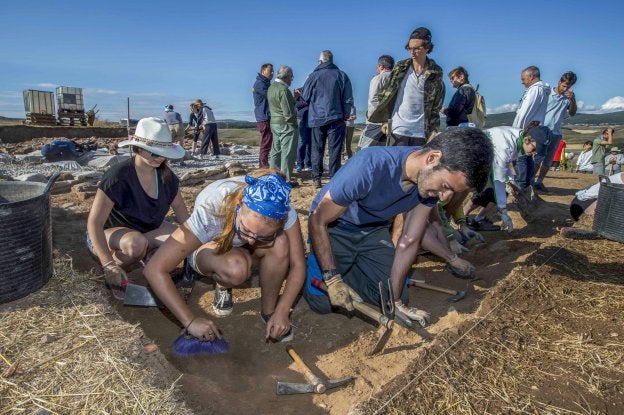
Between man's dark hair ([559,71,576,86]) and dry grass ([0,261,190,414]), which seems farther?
man's dark hair ([559,71,576,86])

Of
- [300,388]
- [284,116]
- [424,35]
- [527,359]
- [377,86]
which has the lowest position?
[300,388]

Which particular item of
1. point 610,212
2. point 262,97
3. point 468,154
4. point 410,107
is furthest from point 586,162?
point 468,154

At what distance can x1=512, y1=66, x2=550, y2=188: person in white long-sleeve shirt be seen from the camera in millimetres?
5660

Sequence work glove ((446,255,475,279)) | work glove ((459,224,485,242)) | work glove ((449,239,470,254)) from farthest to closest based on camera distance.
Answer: work glove ((459,224,485,242)), work glove ((449,239,470,254)), work glove ((446,255,475,279))

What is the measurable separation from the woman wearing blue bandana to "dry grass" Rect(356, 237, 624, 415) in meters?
0.97

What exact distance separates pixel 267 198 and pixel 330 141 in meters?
4.30

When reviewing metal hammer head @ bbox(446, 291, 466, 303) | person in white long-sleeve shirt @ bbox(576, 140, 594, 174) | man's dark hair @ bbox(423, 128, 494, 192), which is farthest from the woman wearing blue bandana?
person in white long-sleeve shirt @ bbox(576, 140, 594, 174)

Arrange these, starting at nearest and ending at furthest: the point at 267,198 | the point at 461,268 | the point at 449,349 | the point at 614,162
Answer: the point at 267,198 < the point at 449,349 < the point at 461,268 < the point at 614,162

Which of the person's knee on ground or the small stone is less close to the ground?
the person's knee on ground

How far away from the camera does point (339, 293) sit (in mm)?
2703

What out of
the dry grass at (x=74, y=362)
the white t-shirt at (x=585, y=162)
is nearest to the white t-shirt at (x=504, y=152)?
the dry grass at (x=74, y=362)

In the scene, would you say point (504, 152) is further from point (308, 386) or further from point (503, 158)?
point (308, 386)

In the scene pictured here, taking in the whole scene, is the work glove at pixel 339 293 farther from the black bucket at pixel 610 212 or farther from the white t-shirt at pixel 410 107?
the black bucket at pixel 610 212

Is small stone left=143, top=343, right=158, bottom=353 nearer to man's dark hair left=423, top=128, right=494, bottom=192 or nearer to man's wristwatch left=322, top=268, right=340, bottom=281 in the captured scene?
man's wristwatch left=322, top=268, right=340, bottom=281
